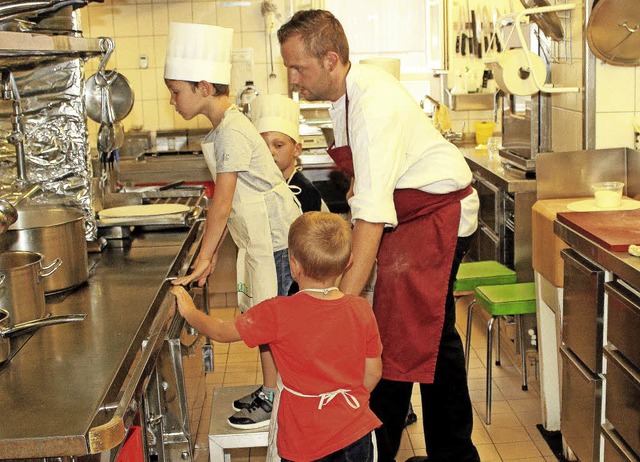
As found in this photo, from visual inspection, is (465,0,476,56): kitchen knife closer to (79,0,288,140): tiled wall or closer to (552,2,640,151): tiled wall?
(79,0,288,140): tiled wall

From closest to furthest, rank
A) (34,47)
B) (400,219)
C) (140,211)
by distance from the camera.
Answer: (34,47) < (400,219) < (140,211)

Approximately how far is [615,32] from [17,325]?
2.29m

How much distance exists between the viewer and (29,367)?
1610 millimetres

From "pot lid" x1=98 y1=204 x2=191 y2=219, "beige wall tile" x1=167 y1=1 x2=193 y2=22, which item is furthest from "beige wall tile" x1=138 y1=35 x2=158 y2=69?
"pot lid" x1=98 y1=204 x2=191 y2=219

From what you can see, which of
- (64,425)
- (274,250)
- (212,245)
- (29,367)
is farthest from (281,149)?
(64,425)

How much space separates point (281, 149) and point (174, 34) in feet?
2.63

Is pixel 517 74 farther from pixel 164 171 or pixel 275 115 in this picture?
pixel 164 171

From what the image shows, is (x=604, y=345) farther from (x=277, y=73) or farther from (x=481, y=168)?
(x=277, y=73)

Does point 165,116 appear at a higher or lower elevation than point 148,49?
lower

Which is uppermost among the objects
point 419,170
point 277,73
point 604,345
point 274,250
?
point 277,73

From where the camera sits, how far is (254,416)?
2.44 meters

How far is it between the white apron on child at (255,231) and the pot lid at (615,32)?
1.28 m

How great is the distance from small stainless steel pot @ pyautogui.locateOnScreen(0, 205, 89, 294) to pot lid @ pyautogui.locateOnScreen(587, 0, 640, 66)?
1.94 metres

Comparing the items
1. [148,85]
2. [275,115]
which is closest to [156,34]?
[148,85]
